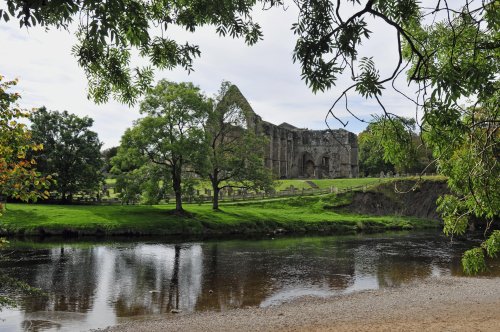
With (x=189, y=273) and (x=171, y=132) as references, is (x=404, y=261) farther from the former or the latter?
(x=171, y=132)

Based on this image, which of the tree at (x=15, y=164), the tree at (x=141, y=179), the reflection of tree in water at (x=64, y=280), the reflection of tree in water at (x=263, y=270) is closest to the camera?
the tree at (x=15, y=164)

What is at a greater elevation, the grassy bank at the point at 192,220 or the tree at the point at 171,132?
the tree at the point at 171,132

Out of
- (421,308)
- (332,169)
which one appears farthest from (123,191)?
(332,169)

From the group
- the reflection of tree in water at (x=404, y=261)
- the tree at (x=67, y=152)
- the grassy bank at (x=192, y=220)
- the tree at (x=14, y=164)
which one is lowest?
the reflection of tree in water at (x=404, y=261)

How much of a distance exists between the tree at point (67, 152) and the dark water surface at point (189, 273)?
59.0ft

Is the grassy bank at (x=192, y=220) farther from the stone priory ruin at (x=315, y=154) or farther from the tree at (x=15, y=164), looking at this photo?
the stone priory ruin at (x=315, y=154)

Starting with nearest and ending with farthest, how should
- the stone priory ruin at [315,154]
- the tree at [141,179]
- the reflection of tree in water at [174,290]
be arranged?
the reflection of tree in water at [174,290] → the tree at [141,179] → the stone priory ruin at [315,154]

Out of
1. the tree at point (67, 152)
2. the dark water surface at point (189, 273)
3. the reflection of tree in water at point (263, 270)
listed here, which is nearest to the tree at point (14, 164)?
the dark water surface at point (189, 273)

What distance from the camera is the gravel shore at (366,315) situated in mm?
13805

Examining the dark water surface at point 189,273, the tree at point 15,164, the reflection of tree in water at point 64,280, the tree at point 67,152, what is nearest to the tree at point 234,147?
the dark water surface at point 189,273

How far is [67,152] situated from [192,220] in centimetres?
1737

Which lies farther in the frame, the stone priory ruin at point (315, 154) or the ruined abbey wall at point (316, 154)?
the ruined abbey wall at point (316, 154)

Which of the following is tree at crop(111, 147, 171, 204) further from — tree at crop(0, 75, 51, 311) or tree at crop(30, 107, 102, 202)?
tree at crop(0, 75, 51, 311)

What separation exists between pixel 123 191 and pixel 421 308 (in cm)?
3246
